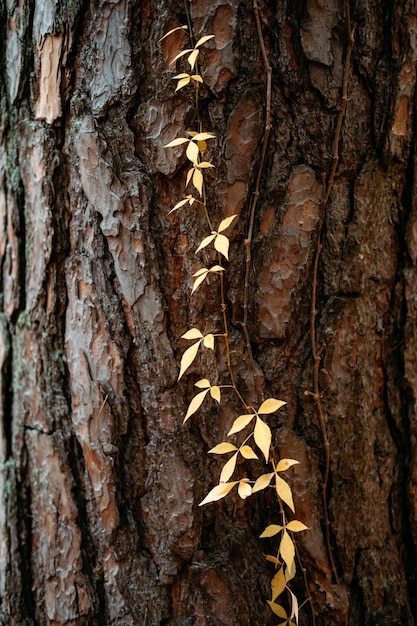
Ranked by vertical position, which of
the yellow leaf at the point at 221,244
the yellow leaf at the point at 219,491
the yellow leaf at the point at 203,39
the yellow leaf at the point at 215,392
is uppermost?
the yellow leaf at the point at 203,39

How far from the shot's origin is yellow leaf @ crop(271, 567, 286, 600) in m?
1.06

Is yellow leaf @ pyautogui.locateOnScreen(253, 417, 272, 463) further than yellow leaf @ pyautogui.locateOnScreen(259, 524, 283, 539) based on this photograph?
No

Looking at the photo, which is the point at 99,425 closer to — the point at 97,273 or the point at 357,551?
the point at 97,273

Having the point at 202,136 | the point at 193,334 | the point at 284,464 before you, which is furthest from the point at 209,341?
the point at 202,136

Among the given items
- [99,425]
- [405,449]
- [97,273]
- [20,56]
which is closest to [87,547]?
[99,425]

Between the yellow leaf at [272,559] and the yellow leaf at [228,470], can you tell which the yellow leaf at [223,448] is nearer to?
the yellow leaf at [228,470]

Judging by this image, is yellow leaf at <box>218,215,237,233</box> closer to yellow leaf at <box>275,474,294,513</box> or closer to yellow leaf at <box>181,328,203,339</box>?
yellow leaf at <box>181,328,203,339</box>

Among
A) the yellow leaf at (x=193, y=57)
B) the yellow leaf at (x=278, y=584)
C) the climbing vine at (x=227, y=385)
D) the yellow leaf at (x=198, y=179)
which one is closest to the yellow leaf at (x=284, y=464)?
the climbing vine at (x=227, y=385)

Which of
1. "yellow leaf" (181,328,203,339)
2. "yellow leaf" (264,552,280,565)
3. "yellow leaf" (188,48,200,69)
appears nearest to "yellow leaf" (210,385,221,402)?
"yellow leaf" (181,328,203,339)

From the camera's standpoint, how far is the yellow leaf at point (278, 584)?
1.06 meters

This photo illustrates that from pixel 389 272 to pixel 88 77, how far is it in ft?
2.53

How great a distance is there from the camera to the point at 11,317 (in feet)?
4.25

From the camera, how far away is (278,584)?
106cm

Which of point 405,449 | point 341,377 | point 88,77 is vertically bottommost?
point 405,449
